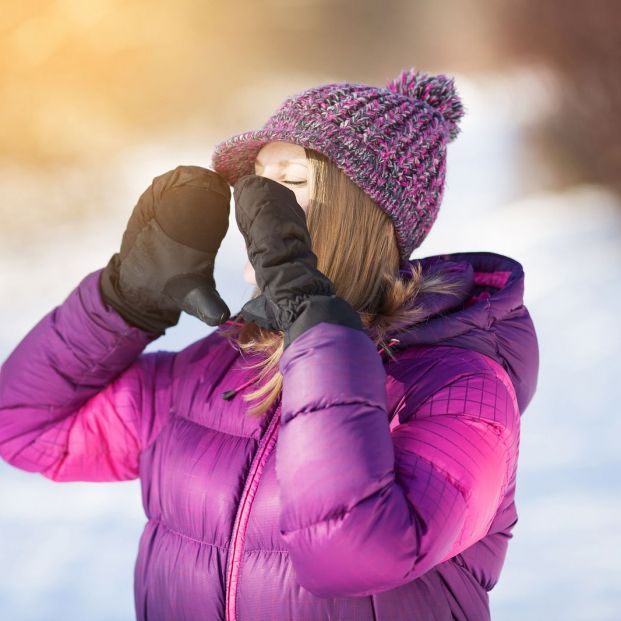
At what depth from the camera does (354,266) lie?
3.55 ft

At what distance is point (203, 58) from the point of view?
81.7 inches

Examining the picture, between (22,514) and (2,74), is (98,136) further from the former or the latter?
(22,514)

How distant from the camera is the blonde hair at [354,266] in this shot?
1.03m

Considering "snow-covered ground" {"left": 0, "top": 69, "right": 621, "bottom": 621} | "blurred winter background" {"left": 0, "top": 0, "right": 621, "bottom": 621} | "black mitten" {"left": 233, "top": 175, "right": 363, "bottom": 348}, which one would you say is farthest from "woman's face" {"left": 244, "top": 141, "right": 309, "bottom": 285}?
"blurred winter background" {"left": 0, "top": 0, "right": 621, "bottom": 621}

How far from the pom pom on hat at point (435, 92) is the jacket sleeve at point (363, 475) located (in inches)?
21.9

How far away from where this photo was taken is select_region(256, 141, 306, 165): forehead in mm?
1084

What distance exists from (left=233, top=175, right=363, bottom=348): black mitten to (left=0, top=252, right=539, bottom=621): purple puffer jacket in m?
0.03

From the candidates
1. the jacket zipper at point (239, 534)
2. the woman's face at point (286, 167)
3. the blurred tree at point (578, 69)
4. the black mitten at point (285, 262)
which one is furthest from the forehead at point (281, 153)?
the blurred tree at point (578, 69)

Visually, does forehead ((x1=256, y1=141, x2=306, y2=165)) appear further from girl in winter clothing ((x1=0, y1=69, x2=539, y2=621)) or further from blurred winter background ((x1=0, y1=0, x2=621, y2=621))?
blurred winter background ((x1=0, y1=0, x2=621, y2=621))

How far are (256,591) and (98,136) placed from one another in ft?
4.99

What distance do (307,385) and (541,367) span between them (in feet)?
4.37

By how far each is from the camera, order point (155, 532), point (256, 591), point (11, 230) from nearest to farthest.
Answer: point (256, 591)
point (155, 532)
point (11, 230)

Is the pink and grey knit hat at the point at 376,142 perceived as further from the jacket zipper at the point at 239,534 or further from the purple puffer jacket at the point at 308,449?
the jacket zipper at the point at 239,534

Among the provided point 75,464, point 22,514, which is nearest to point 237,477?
point 75,464
